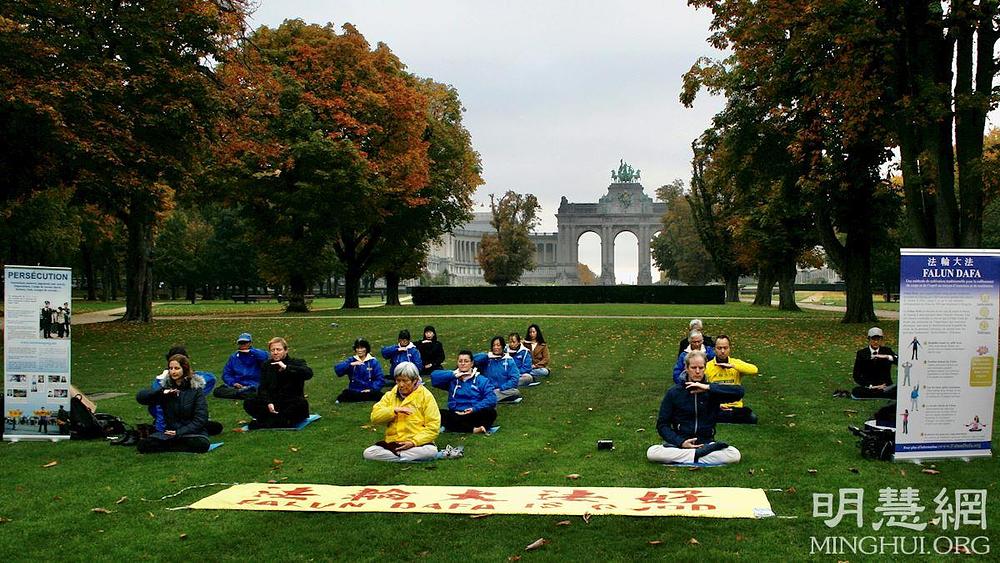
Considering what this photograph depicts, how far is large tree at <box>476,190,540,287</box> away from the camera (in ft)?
257

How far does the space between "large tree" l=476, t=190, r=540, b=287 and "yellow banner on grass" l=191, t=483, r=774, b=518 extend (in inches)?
2728

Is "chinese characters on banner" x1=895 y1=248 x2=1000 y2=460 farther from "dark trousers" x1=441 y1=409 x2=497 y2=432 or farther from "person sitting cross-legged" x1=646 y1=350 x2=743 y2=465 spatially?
"dark trousers" x1=441 y1=409 x2=497 y2=432

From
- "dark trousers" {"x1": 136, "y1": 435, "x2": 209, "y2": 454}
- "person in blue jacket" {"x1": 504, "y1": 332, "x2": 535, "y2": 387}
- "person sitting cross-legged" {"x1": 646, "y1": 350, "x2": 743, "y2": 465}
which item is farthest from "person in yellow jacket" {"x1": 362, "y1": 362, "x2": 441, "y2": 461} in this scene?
"person in blue jacket" {"x1": 504, "y1": 332, "x2": 535, "y2": 387}

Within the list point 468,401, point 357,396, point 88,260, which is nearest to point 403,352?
point 357,396

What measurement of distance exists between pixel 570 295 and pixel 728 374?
155ft

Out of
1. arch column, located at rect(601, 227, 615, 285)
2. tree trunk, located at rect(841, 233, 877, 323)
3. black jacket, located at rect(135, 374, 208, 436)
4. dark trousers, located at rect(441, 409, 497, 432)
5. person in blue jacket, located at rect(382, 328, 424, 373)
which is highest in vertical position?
arch column, located at rect(601, 227, 615, 285)

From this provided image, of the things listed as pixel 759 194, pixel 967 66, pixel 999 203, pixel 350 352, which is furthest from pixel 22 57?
pixel 999 203

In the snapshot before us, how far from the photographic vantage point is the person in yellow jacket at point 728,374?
12070 millimetres

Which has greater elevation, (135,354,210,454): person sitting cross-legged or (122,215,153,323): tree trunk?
(122,215,153,323): tree trunk

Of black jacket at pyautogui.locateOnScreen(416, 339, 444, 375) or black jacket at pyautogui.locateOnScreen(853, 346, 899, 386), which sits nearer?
black jacket at pyautogui.locateOnScreen(853, 346, 899, 386)

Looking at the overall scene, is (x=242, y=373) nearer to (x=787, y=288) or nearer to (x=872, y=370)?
(x=872, y=370)

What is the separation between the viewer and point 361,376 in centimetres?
1499

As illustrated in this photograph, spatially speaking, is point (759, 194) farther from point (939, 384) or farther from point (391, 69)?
point (939, 384)

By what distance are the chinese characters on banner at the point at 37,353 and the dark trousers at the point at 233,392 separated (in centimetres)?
389
